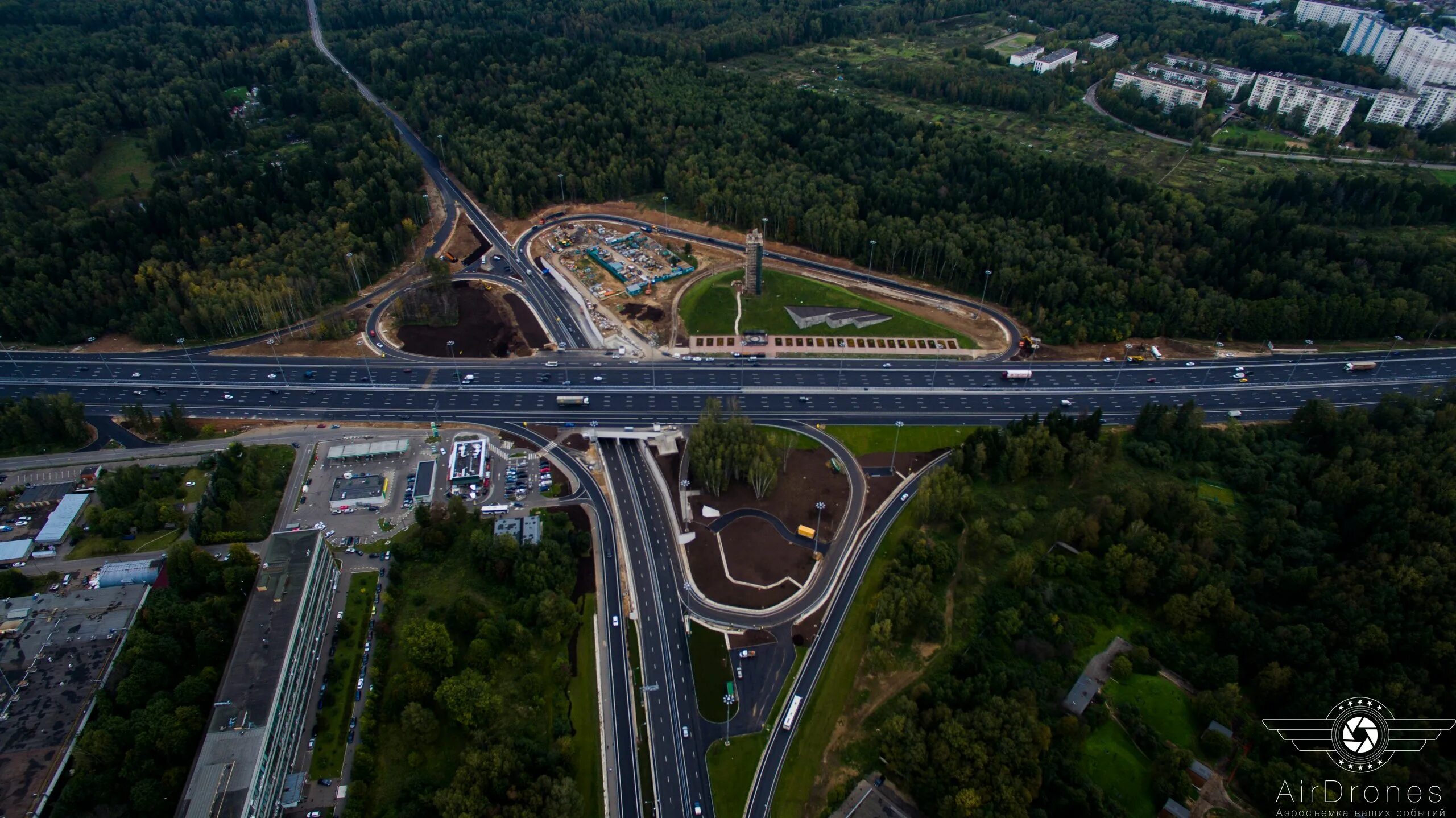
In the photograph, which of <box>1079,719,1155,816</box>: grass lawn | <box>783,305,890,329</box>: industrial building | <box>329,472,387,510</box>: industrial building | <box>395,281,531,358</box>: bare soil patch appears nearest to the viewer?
<box>1079,719,1155,816</box>: grass lawn

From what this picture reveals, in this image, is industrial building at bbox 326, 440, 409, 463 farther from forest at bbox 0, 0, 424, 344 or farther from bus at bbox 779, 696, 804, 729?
bus at bbox 779, 696, 804, 729

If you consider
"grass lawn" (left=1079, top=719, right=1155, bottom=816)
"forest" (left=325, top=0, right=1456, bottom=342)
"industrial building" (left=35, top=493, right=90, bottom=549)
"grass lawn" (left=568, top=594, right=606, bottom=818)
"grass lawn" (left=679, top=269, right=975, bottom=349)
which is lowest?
"grass lawn" (left=568, top=594, right=606, bottom=818)

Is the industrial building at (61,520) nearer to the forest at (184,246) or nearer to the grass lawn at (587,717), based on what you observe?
the forest at (184,246)

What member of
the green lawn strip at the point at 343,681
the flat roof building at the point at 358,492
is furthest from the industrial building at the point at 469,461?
the green lawn strip at the point at 343,681

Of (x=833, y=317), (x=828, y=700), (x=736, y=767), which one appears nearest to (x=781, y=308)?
(x=833, y=317)

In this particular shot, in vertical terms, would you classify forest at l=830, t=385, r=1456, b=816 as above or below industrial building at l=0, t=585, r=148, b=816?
above

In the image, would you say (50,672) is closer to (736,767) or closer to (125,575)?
(125,575)

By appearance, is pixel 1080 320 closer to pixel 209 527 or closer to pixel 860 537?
pixel 860 537

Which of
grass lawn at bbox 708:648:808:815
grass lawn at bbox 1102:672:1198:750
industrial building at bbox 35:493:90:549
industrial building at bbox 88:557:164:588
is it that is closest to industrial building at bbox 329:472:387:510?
industrial building at bbox 88:557:164:588
